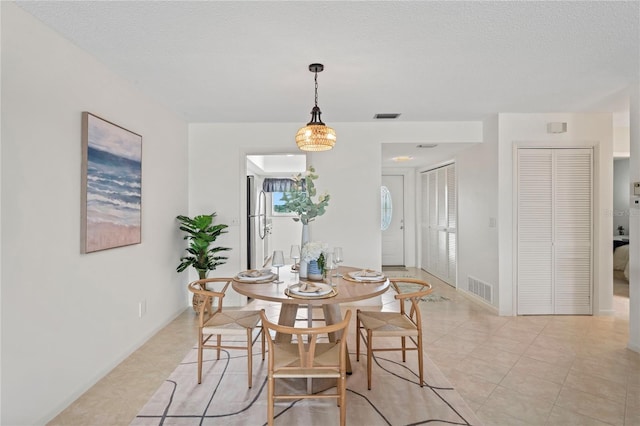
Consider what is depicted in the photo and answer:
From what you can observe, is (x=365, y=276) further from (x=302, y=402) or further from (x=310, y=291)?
(x=302, y=402)

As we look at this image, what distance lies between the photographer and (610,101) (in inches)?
140

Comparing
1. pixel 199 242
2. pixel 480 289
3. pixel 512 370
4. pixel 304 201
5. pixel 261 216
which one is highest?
pixel 304 201


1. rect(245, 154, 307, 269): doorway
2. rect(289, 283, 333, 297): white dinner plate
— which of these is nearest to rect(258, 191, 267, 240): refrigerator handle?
rect(245, 154, 307, 269): doorway

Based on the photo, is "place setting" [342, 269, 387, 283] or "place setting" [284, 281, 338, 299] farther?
"place setting" [342, 269, 387, 283]

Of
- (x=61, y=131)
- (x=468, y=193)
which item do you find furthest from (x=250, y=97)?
(x=468, y=193)

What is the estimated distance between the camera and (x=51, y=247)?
2100 mm

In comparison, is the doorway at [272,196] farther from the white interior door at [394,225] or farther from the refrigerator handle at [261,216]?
the white interior door at [394,225]

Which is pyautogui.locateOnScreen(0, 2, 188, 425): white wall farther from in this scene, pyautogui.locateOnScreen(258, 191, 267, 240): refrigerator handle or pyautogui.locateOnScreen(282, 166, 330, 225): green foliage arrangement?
pyautogui.locateOnScreen(258, 191, 267, 240): refrigerator handle

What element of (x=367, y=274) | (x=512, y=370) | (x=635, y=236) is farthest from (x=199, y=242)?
(x=635, y=236)

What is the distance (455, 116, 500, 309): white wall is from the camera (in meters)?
4.17

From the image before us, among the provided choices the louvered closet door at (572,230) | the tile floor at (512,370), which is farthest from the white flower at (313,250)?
the louvered closet door at (572,230)

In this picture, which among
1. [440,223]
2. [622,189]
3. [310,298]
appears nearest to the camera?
[310,298]

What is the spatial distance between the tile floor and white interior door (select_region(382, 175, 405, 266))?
126 inches

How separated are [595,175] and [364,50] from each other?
3394 millimetres
